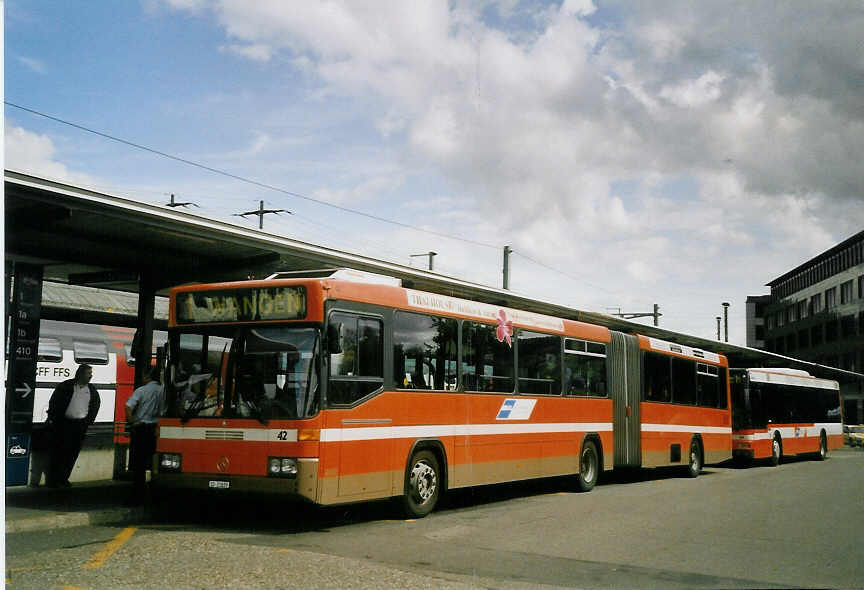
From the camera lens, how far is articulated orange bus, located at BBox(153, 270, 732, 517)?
10.6 metres

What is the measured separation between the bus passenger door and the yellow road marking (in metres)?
10.8

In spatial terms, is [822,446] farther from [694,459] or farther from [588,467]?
[588,467]

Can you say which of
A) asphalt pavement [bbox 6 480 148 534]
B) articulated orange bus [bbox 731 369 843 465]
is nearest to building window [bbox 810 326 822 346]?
articulated orange bus [bbox 731 369 843 465]

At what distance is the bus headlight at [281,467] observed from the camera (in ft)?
34.0

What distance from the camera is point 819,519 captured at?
42.8 feet

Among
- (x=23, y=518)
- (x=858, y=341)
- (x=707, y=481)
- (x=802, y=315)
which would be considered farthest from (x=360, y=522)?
(x=802, y=315)

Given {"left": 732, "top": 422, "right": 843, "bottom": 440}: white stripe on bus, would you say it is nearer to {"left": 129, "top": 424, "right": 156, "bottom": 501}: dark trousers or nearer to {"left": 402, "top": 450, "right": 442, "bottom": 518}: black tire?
{"left": 402, "top": 450, "right": 442, "bottom": 518}: black tire

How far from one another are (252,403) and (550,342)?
694 cm

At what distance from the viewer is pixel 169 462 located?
11.2m

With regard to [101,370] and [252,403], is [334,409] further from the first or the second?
[101,370]

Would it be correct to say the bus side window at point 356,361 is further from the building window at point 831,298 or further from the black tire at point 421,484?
the building window at point 831,298

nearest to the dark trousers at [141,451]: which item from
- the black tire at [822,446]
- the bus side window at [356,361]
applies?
the bus side window at [356,361]

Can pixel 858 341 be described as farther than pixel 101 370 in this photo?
Yes

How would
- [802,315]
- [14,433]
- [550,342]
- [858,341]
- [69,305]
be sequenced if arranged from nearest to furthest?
[14,433] < [550,342] < [69,305] < [858,341] < [802,315]
